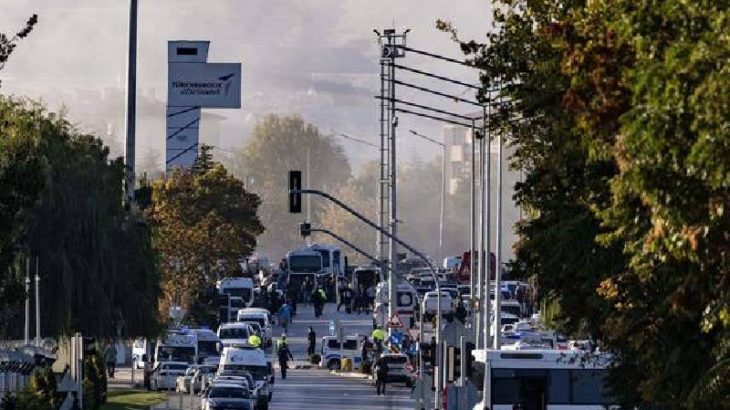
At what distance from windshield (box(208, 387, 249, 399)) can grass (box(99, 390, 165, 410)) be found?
450 centimetres

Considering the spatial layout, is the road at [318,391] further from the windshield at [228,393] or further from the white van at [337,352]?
the windshield at [228,393]

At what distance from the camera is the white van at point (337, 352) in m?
90.4

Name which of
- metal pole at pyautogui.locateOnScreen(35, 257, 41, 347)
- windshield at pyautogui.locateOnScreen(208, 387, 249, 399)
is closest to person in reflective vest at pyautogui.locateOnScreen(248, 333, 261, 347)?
windshield at pyautogui.locateOnScreen(208, 387, 249, 399)

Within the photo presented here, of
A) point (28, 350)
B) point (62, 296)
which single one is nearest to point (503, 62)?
point (28, 350)

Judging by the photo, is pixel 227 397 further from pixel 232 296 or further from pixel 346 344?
pixel 232 296

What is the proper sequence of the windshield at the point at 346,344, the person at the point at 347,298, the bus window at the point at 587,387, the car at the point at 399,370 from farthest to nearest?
1. the person at the point at 347,298
2. the windshield at the point at 346,344
3. the car at the point at 399,370
4. the bus window at the point at 587,387

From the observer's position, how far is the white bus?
166 ft

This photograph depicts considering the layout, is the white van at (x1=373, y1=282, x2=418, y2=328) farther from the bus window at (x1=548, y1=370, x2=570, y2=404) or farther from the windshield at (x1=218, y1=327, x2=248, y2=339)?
the bus window at (x1=548, y1=370, x2=570, y2=404)

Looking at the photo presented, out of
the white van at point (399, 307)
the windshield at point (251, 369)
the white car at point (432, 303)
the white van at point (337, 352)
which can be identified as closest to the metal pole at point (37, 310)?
the windshield at point (251, 369)

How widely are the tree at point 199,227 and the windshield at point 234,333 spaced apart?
8.77 meters

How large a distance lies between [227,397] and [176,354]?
Answer: 23.3 m

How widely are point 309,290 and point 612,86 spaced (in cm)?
11808

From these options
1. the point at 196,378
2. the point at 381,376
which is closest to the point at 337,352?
the point at 381,376

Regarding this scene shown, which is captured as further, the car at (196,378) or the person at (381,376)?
the person at (381,376)
